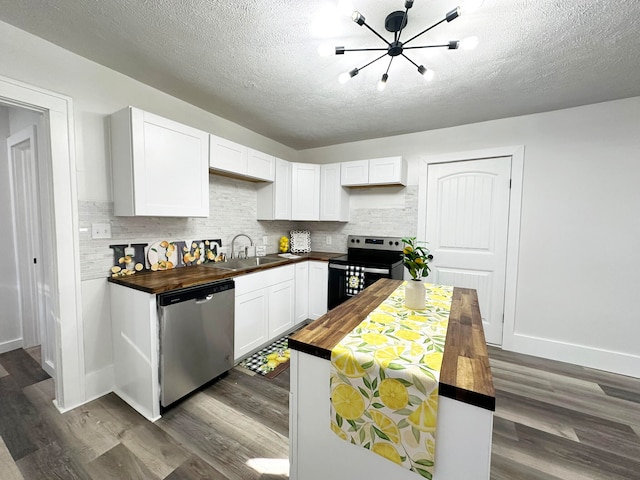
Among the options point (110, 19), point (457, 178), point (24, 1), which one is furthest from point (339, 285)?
point (24, 1)

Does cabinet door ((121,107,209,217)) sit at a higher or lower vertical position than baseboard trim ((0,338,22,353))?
higher

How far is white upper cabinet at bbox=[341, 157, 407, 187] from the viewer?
3.02 metres

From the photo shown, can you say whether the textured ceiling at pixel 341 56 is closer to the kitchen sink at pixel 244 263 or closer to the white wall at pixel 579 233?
the white wall at pixel 579 233

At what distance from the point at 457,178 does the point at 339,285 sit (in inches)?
71.0

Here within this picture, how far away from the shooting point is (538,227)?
102 inches

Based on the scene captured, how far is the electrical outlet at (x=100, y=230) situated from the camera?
1.86 m

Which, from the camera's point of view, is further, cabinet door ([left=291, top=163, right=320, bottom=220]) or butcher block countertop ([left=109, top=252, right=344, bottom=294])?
cabinet door ([left=291, top=163, right=320, bottom=220])

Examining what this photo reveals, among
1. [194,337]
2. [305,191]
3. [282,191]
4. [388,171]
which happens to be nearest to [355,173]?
[388,171]

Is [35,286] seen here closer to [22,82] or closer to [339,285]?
[22,82]

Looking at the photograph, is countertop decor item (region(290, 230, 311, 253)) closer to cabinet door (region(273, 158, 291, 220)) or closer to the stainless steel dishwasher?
cabinet door (region(273, 158, 291, 220))

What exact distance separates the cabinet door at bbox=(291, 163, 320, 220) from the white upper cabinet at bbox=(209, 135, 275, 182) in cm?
38

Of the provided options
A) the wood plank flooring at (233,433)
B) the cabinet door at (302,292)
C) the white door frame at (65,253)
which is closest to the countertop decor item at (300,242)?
the cabinet door at (302,292)

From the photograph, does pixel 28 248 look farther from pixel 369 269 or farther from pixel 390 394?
pixel 390 394

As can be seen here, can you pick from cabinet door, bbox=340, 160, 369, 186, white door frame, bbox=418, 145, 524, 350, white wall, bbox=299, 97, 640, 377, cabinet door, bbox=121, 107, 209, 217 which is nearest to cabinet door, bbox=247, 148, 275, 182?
cabinet door, bbox=121, 107, 209, 217
